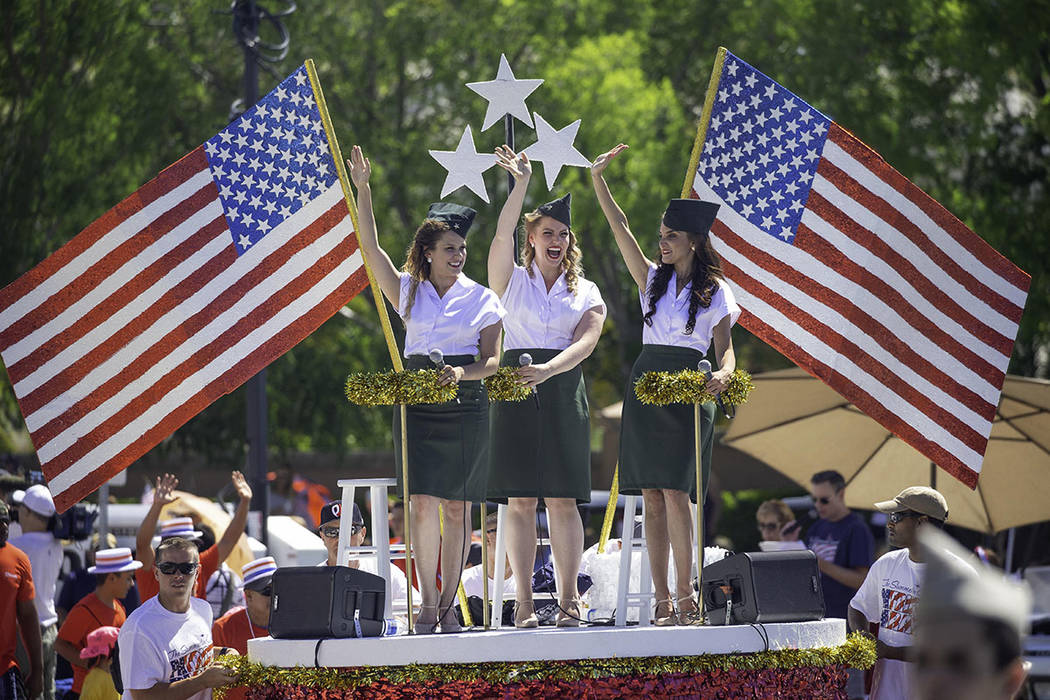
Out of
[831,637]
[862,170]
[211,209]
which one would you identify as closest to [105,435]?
[211,209]

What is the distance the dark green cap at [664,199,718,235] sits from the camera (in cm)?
702

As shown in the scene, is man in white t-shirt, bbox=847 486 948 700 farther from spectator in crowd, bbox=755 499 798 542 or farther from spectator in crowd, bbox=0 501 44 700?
spectator in crowd, bbox=0 501 44 700

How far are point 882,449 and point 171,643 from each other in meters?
7.08

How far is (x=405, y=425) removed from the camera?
6.50 metres

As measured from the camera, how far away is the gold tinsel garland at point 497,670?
19.9ft

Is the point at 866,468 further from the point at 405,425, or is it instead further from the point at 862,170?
the point at 405,425

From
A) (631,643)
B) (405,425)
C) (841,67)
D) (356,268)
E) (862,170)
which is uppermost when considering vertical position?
(841,67)

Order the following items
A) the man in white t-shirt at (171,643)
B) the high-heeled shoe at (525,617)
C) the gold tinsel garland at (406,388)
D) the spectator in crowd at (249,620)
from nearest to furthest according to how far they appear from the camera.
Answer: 1. the man in white t-shirt at (171,643)
2. the gold tinsel garland at (406,388)
3. the high-heeled shoe at (525,617)
4. the spectator in crowd at (249,620)

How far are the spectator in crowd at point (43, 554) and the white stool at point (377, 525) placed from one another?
3208mm

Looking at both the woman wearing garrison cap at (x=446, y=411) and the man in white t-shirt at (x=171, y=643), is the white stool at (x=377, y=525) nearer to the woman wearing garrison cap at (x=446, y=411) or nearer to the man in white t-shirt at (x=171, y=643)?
the woman wearing garrison cap at (x=446, y=411)

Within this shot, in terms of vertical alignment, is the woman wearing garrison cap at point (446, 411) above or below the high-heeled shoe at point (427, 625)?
above

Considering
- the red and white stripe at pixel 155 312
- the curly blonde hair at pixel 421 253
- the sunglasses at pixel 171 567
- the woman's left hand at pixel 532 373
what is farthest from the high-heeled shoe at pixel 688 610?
the red and white stripe at pixel 155 312

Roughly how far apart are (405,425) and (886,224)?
3569mm

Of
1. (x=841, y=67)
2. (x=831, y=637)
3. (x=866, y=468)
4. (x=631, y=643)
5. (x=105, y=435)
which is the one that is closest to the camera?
(x=631, y=643)
